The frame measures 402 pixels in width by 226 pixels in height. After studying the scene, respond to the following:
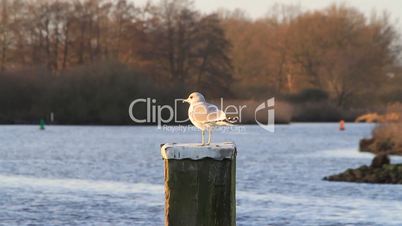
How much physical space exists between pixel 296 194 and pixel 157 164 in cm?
1013

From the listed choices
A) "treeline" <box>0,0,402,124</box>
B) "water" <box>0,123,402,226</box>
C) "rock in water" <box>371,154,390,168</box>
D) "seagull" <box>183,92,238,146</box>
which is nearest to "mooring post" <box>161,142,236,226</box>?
"seagull" <box>183,92,238,146</box>

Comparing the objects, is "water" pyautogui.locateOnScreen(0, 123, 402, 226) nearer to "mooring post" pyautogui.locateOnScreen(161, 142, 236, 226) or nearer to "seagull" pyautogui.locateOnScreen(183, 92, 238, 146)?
"seagull" pyautogui.locateOnScreen(183, 92, 238, 146)

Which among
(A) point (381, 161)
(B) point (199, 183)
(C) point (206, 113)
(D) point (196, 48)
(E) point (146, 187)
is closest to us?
(B) point (199, 183)

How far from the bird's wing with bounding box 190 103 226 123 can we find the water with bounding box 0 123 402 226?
28.4ft

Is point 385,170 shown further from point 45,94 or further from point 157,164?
point 45,94

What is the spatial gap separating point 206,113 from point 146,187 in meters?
15.9

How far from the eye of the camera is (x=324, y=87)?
83.2 metres

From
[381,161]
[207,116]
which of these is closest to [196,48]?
[381,161]

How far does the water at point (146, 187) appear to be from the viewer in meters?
17.6

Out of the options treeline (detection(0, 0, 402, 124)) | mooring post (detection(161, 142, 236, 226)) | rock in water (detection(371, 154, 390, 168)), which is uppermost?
treeline (detection(0, 0, 402, 124))

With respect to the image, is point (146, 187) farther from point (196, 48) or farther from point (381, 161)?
point (196, 48)

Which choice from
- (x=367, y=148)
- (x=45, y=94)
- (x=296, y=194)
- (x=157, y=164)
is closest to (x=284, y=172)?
(x=157, y=164)

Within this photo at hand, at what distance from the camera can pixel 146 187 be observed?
77.4ft

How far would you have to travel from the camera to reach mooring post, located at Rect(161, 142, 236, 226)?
696 cm
